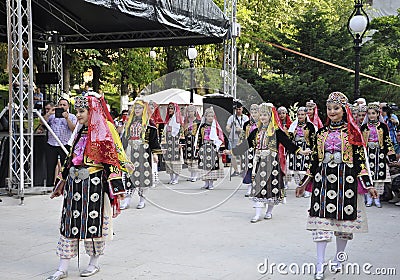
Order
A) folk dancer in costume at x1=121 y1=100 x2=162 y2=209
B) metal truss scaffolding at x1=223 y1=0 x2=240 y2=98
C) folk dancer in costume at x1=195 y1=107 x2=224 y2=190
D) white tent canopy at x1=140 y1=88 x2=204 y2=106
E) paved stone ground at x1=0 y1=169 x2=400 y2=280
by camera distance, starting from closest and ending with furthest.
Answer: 1. paved stone ground at x1=0 y1=169 x2=400 y2=280
2. folk dancer in costume at x1=121 y1=100 x2=162 y2=209
3. folk dancer in costume at x1=195 y1=107 x2=224 y2=190
4. white tent canopy at x1=140 y1=88 x2=204 y2=106
5. metal truss scaffolding at x1=223 y1=0 x2=240 y2=98

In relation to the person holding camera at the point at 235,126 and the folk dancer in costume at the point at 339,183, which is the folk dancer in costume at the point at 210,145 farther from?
the folk dancer in costume at the point at 339,183

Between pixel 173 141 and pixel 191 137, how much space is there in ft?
1.42

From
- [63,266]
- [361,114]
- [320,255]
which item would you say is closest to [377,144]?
[361,114]

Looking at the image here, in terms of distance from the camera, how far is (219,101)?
1459 centimetres

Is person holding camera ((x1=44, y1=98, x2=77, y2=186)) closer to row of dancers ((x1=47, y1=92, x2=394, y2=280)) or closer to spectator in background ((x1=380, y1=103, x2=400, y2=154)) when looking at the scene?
row of dancers ((x1=47, y1=92, x2=394, y2=280))

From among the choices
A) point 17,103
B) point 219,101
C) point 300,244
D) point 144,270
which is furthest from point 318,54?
point 144,270

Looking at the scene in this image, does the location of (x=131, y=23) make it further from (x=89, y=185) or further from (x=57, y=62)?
(x=89, y=185)

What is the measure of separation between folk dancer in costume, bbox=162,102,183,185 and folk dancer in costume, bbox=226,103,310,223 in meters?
5.12

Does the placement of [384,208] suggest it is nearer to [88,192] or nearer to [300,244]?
[300,244]

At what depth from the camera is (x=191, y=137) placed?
14.2 metres

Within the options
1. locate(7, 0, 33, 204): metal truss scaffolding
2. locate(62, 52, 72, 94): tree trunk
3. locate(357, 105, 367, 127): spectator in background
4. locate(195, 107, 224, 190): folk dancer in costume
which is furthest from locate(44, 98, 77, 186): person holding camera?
locate(62, 52, 72, 94): tree trunk

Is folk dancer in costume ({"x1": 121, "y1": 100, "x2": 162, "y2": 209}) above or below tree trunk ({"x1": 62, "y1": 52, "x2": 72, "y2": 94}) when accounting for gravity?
below

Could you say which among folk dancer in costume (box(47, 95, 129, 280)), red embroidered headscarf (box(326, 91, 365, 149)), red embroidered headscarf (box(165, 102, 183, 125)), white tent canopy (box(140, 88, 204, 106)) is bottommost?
folk dancer in costume (box(47, 95, 129, 280))

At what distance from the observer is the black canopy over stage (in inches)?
503
